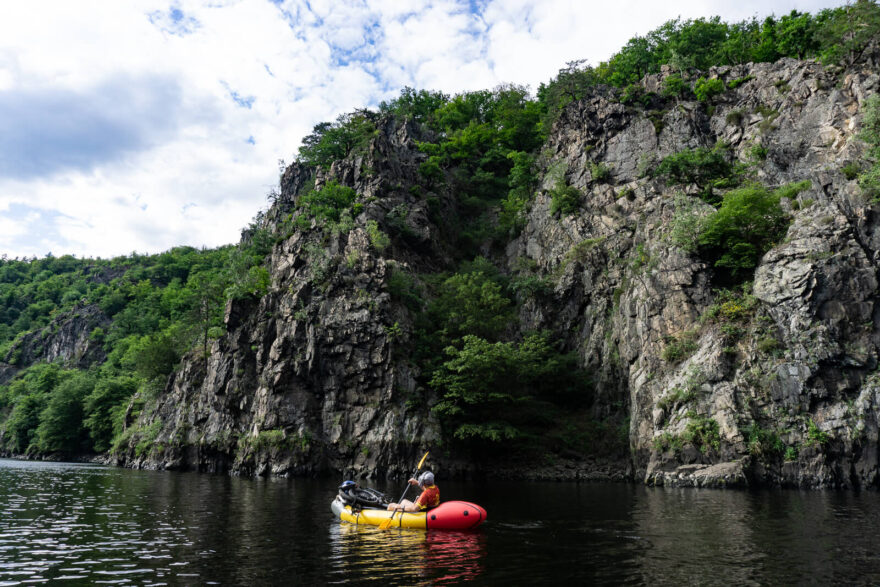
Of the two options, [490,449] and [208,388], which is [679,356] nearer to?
[490,449]

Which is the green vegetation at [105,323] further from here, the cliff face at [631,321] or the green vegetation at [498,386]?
the green vegetation at [498,386]

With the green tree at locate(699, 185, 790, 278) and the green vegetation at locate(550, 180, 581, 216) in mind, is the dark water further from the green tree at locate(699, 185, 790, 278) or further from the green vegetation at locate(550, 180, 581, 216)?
the green vegetation at locate(550, 180, 581, 216)

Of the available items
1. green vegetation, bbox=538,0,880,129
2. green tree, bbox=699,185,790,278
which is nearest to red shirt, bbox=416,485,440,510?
green tree, bbox=699,185,790,278

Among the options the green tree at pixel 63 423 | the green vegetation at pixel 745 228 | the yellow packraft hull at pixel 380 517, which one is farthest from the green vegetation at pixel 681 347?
the green tree at pixel 63 423

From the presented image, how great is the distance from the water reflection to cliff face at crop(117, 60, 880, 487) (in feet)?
66.6

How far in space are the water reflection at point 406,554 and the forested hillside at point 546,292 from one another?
70.2 ft

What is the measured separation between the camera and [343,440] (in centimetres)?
4184

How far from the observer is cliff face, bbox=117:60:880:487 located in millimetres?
29750

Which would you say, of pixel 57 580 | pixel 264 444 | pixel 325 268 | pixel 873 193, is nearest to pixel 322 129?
pixel 325 268

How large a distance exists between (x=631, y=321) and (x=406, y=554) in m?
31.9

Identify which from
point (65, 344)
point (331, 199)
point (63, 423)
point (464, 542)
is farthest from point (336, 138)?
point (65, 344)

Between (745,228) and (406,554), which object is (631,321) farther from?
(406,554)

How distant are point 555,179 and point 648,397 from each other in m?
31.0

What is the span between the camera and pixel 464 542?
50.5ft
